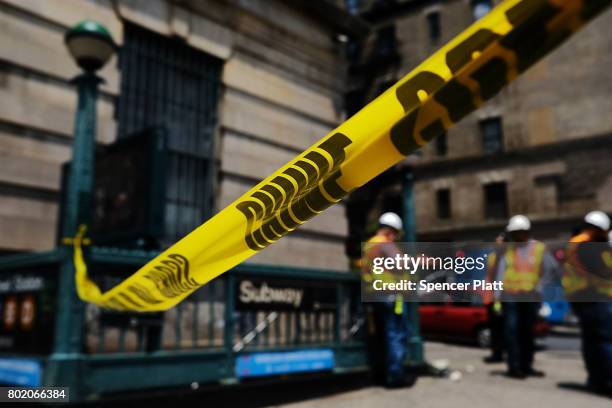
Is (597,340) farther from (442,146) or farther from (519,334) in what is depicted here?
(442,146)

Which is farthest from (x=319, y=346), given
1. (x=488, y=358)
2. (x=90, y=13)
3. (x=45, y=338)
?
(x=90, y=13)

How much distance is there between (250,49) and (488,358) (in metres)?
8.51

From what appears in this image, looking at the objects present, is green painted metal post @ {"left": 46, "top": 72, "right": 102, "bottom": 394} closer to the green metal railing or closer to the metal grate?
the green metal railing

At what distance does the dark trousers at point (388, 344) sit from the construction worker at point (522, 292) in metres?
1.39

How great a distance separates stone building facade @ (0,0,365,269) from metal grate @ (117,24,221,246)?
8 centimetres

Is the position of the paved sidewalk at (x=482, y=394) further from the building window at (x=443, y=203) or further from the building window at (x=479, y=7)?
the building window at (x=479, y=7)

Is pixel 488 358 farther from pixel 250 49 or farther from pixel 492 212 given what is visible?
pixel 492 212

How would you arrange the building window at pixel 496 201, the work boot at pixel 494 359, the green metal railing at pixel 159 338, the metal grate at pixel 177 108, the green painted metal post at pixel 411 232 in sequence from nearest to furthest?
the green metal railing at pixel 159 338, the green painted metal post at pixel 411 232, the work boot at pixel 494 359, the metal grate at pixel 177 108, the building window at pixel 496 201

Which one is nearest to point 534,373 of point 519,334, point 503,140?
point 519,334

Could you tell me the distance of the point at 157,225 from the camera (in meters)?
6.98

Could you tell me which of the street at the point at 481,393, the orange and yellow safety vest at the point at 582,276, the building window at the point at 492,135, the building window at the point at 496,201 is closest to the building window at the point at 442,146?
the building window at the point at 492,135

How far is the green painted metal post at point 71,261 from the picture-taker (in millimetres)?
5301

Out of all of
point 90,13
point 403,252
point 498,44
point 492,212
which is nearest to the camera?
point 498,44

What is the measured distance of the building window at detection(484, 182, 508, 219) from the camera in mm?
30078
